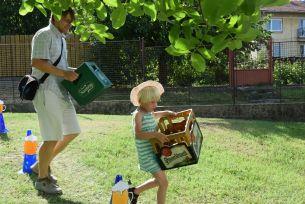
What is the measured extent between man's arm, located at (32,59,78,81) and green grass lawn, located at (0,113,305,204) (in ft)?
4.11

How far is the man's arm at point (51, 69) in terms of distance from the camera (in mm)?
5016

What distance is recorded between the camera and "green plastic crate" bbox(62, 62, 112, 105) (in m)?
5.17

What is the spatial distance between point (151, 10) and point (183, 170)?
456 centimetres

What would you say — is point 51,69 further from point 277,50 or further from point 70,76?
point 277,50

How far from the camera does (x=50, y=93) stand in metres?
5.17

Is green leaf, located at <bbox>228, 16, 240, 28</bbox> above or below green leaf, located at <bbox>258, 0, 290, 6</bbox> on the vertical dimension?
below

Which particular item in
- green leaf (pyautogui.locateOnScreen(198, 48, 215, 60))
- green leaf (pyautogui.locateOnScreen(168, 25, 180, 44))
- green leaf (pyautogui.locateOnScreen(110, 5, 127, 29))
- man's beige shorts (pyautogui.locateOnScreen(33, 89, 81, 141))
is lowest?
man's beige shorts (pyautogui.locateOnScreen(33, 89, 81, 141))

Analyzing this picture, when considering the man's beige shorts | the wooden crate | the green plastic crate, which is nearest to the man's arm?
the green plastic crate

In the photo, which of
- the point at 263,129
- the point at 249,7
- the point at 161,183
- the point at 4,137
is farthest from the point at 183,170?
the point at 249,7

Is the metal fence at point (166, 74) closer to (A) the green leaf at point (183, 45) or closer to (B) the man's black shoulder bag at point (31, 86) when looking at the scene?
(B) the man's black shoulder bag at point (31, 86)

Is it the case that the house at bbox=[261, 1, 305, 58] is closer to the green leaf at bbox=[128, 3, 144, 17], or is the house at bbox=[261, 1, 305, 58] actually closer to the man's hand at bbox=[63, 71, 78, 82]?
the man's hand at bbox=[63, 71, 78, 82]

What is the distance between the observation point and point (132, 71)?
16.8 meters

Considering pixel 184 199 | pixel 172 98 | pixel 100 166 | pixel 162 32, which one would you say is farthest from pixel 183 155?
pixel 162 32

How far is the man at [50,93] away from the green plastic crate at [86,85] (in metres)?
0.10
